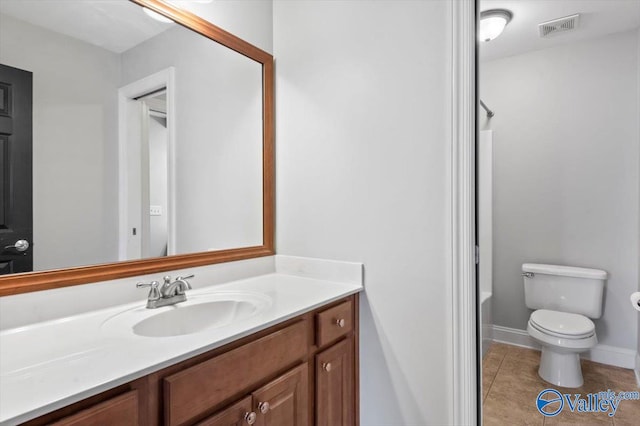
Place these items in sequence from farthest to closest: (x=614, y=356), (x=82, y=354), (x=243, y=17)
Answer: (x=614, y=356) < (x=243, y=17) < (x=82, y=354)

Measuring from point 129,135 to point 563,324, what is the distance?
271cm

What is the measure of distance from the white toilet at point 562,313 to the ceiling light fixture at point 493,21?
172 centimetres

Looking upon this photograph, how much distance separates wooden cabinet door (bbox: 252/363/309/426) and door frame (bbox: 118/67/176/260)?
0.68m

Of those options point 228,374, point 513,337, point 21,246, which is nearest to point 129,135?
point 21,246

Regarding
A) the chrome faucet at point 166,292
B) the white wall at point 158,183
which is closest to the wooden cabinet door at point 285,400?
the chrome faucet at point 166,292

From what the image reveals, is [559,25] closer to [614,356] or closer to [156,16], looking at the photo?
[614,356]

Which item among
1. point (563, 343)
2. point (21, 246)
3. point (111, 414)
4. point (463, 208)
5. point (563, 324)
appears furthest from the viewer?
point (563, 324)

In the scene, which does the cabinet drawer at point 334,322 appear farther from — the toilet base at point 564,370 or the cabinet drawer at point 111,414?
the toilet base at point 564,370

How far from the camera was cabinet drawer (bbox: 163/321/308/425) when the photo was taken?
75cm

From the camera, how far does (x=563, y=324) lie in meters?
2.20

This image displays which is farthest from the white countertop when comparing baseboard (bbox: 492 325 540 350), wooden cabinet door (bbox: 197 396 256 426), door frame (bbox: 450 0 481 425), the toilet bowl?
baseboard (bbox: 492 325 540 350)

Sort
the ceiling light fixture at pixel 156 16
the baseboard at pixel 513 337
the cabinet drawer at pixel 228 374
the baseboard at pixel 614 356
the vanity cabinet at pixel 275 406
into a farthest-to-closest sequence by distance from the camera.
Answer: the baseboard at pixel 513 337 → the baseboard at pixel 614 356 → the ceiling light fixture at pixel 156 16 → the vanity cabinet at pixel 275 406 → the cabinet drawer at pixel 228 374

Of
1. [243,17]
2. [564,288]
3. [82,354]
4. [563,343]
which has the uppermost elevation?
[243,17]

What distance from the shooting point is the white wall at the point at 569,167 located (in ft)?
7.59
